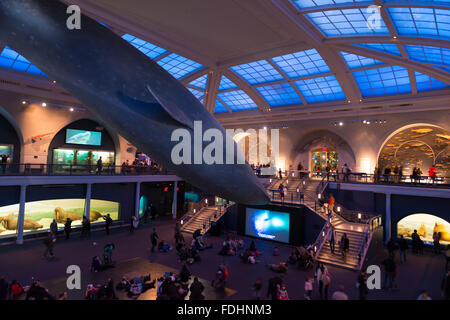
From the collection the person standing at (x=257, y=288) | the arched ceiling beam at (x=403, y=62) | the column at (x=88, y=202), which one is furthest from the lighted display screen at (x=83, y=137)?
the arched ceiling beam at (x=403, y=62)

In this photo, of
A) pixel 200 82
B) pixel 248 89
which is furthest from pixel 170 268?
pixel 200 82

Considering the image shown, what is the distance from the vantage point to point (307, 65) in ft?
85.4

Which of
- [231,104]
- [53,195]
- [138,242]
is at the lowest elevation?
[138,242]

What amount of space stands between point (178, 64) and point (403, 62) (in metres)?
19.5

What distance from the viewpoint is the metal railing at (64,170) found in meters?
18.3

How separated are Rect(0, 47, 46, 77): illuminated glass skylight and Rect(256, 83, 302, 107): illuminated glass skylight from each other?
22.1 m

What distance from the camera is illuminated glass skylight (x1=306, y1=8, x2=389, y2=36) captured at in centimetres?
1795

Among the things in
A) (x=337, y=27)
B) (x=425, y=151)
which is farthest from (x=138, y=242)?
(x=425, y=151)

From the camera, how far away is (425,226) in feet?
66.1

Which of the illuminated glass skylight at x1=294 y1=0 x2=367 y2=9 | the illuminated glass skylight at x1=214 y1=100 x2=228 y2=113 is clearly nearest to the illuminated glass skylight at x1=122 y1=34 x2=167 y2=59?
the illuminated glass skylight at x1=294 y1=0 x2=367 y2=9

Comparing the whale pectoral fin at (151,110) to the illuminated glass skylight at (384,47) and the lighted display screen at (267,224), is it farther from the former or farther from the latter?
the illuminated glass skylight at (384,47)

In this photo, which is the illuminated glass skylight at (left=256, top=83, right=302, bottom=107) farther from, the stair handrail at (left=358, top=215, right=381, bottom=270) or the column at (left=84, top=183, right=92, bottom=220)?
the column at (left=84, top=183, right=92, bottom=220)
